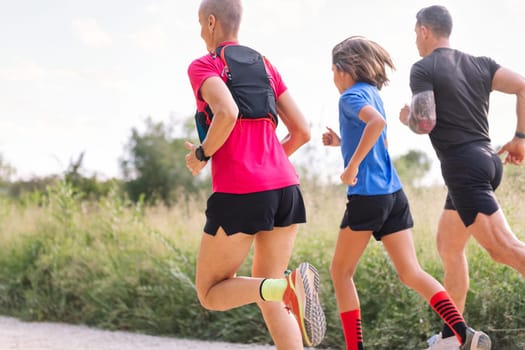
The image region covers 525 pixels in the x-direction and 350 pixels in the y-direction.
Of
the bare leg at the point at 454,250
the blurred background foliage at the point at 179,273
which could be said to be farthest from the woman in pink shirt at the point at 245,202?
the blurred background foliage at the point at 179,273

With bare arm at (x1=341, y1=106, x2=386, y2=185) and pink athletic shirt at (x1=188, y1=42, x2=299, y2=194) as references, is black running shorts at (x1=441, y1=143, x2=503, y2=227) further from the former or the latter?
pink athletic shirt at (x1=188, y1=42, x2=299, y2=194)

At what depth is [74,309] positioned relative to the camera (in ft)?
27.4

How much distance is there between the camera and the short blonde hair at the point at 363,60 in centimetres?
435

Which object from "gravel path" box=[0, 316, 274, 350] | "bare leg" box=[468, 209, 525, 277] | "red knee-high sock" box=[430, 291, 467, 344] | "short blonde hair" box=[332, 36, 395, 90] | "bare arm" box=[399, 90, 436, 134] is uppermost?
"short blonde hair" box=[332, 36, 395, 90]

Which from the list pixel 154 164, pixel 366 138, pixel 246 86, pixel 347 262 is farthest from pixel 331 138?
pixel 154 164

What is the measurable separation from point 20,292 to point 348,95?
6570mm

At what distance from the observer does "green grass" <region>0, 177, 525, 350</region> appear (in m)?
5.81

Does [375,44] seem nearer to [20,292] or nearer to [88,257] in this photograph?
[88,257]

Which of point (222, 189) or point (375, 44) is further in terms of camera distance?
point (375, 44)

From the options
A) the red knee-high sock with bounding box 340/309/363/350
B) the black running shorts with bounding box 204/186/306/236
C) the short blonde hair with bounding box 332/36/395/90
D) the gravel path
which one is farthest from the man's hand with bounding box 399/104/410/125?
the gravel path

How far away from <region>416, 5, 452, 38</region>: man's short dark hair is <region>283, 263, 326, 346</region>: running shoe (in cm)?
184

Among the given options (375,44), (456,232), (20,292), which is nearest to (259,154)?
(375,44)

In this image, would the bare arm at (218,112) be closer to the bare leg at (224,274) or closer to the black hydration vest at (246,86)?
the black hydration vest at (246,86)

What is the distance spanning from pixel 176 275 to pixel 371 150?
3.42 meters
